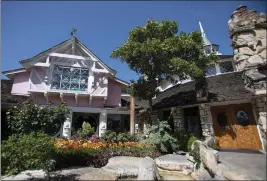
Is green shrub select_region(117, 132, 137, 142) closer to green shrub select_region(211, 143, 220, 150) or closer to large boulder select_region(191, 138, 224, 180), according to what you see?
green shrub select_region(211, 143, 220, 150)

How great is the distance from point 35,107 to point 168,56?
7849 mm

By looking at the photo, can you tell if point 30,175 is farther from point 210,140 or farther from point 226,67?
point 226,67

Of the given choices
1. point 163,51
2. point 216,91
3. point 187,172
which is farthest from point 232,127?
point 163,51

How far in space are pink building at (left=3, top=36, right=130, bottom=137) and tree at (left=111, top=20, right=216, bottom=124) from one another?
165 inches

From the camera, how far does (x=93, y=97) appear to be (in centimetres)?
1467

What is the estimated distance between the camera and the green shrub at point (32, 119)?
6375 millimetres

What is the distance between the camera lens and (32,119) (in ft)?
21.5

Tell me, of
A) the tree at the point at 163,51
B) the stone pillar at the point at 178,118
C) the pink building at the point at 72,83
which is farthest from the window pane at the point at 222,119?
the pink building at the point at 72,83

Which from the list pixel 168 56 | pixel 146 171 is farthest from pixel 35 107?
pixel 168 56

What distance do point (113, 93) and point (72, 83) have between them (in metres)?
3.72

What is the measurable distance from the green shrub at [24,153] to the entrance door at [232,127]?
929 centimetres

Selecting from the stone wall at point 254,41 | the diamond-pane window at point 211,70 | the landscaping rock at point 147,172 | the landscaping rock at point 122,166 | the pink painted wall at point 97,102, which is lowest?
the landscaping rock at point 122,166

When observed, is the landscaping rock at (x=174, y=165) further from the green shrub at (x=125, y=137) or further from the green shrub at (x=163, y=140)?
the green shrub at (x=125, y=137)

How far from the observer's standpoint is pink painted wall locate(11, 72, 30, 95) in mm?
13798
